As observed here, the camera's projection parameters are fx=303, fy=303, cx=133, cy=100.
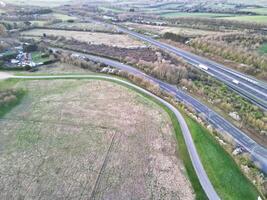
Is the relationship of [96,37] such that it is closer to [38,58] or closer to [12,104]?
[38,58]

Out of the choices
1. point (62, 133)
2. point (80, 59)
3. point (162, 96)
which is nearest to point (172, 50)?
point (80, 59)

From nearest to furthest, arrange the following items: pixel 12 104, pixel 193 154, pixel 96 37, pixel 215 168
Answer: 1. pixel 215 168
2. pixel 193 154
3. pixel 12 104
4. pixel 96 37

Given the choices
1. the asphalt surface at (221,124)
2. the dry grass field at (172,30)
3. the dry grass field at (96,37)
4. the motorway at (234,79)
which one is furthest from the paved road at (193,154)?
the dry grass field at (172,30)

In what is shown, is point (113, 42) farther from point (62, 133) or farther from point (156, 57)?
point (62, 133)

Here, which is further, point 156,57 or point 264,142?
point 156,57

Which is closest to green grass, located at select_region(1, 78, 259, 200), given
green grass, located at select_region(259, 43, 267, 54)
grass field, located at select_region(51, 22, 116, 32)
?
green grass, located at select_region(259, 43, 267, 54)

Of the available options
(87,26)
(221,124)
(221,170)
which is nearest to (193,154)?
(221,170)
